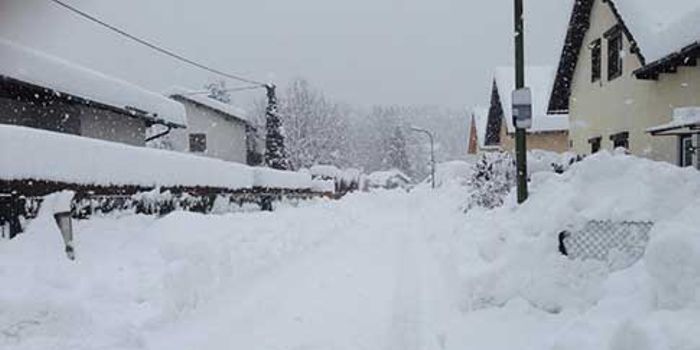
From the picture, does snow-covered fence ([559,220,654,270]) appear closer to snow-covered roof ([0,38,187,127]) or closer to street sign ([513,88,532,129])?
street sign ([513,88,532,129])

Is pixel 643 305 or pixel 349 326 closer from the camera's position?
pixel 643 305

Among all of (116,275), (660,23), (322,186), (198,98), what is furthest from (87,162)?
(198,98)

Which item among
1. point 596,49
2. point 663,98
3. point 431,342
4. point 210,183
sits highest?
point 596,49

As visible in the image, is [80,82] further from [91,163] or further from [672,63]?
[672,63]

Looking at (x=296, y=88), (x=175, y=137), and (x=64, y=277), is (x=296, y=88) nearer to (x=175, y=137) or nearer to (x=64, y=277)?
(x=175, y=137)

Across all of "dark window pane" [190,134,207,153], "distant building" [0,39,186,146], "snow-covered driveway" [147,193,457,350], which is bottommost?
"snow-covered driveway" [147,193,457,350]

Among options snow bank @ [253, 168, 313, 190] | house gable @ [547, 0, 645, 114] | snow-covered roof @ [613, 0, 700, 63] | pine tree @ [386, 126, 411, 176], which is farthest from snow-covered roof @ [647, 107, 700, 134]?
pine tree @ [386, 126, 411, 176]

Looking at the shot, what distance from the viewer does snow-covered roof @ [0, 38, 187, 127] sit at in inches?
511

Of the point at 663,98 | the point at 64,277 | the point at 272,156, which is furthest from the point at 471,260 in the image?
the point at 272,156

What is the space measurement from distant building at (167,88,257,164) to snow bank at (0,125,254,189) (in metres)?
25.8

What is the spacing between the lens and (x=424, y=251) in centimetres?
1195

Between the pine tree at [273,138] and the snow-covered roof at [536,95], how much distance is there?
13117 mm

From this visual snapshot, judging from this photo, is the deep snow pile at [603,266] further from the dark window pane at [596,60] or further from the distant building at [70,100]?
the dark window pane at [596,60]

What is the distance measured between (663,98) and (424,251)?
681 centimetres
